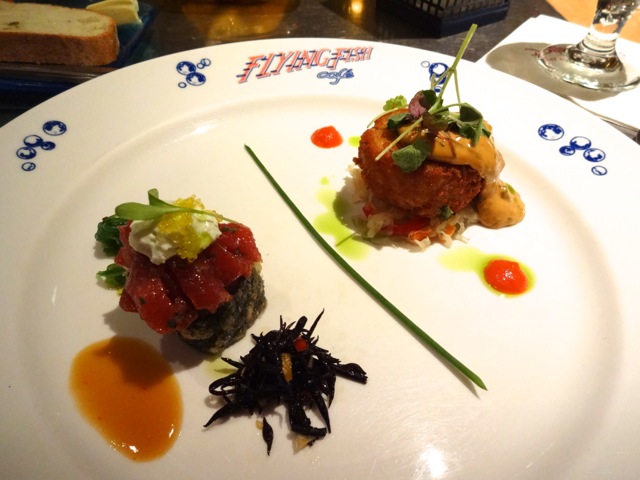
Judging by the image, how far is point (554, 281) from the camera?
96.5 inches

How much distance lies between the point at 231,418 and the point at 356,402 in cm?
53

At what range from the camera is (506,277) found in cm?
245

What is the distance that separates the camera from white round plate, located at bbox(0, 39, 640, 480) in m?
1.82

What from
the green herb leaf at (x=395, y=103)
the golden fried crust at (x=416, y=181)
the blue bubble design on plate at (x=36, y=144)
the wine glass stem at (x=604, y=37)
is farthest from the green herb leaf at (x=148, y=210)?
the wine glass stem at (x=604, y=37)

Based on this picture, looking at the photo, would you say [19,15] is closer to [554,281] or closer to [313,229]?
[313,229]

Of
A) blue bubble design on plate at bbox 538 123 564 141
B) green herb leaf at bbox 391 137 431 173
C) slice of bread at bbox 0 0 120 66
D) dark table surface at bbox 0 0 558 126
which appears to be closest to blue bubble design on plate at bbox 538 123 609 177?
blue bubble design on plate at bbox 538 123 564 141

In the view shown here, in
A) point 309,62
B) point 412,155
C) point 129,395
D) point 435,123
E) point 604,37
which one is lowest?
point 129,395

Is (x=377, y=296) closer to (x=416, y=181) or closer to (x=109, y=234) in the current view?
(x=416, y=181)

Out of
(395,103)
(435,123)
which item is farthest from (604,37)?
(435,123)

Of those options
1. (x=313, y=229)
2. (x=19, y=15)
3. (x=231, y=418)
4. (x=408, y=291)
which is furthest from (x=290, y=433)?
(x=19, y=15)

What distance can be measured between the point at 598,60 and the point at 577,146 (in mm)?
1347

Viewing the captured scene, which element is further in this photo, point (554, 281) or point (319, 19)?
point (319, 19)

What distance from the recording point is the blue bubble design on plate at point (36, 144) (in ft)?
8.80

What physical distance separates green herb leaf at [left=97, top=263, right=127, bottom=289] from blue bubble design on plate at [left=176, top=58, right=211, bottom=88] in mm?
1615
